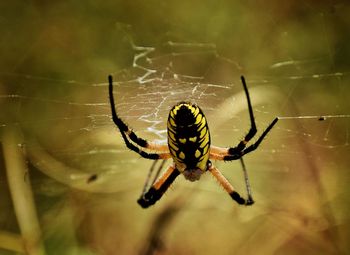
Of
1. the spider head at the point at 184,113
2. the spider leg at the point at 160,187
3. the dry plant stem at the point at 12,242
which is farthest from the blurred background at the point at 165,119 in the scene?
the spider head at the point at 184,113

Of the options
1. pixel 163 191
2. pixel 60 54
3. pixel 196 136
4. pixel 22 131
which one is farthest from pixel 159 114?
pixel 60 54

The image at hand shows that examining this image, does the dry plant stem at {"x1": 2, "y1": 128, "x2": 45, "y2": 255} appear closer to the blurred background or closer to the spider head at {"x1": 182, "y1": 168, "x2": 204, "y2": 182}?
the blurred background

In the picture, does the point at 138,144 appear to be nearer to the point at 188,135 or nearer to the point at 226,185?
the point at 188,135

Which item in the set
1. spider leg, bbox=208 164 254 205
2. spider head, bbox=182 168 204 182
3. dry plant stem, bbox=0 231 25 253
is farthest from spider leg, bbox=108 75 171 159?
dry plant stem, bbox=0 231 25 253

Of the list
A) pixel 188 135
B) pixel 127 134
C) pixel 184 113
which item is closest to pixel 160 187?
pixel 127 134

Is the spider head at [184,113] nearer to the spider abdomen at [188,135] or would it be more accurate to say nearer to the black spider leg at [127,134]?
the spider abdomen at [188,135]

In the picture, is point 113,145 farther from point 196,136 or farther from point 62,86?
point 196,136
